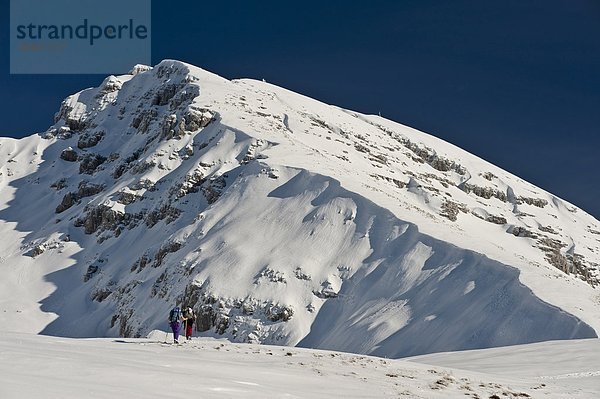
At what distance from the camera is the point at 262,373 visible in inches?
544

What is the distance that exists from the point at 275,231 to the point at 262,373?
4424 cm

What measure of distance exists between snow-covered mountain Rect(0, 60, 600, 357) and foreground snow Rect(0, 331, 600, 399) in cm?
1598

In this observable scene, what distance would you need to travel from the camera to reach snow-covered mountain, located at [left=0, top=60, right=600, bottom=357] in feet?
139

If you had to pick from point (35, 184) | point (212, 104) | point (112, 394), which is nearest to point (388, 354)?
point (112, 394)

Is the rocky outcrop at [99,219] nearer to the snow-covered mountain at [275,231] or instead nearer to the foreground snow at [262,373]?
the snow-covered mountain at [275,231]

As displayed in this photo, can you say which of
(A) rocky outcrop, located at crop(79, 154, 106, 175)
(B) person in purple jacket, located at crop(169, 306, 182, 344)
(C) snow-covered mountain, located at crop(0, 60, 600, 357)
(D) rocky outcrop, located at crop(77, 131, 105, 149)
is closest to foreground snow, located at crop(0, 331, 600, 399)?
(B) person in purple jacket, located at crop(169, 306, 182, 344)

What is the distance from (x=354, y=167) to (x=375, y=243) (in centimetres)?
2515

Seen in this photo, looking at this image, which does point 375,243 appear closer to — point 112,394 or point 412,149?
point 112,394

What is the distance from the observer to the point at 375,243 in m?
53.2

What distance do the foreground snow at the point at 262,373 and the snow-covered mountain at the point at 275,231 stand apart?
15976 mm

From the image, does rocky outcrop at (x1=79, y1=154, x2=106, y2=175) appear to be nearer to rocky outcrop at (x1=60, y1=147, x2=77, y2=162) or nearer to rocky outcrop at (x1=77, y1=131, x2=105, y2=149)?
rocky outcrop at (x1=60, y1=147, x2=77, y2=162)

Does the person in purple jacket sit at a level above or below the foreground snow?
below

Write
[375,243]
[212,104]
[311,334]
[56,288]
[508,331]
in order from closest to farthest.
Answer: [508,331], [311,334], [375,243], [56,288], [212,104]

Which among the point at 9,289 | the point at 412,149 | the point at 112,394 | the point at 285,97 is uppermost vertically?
the point at 112,394
